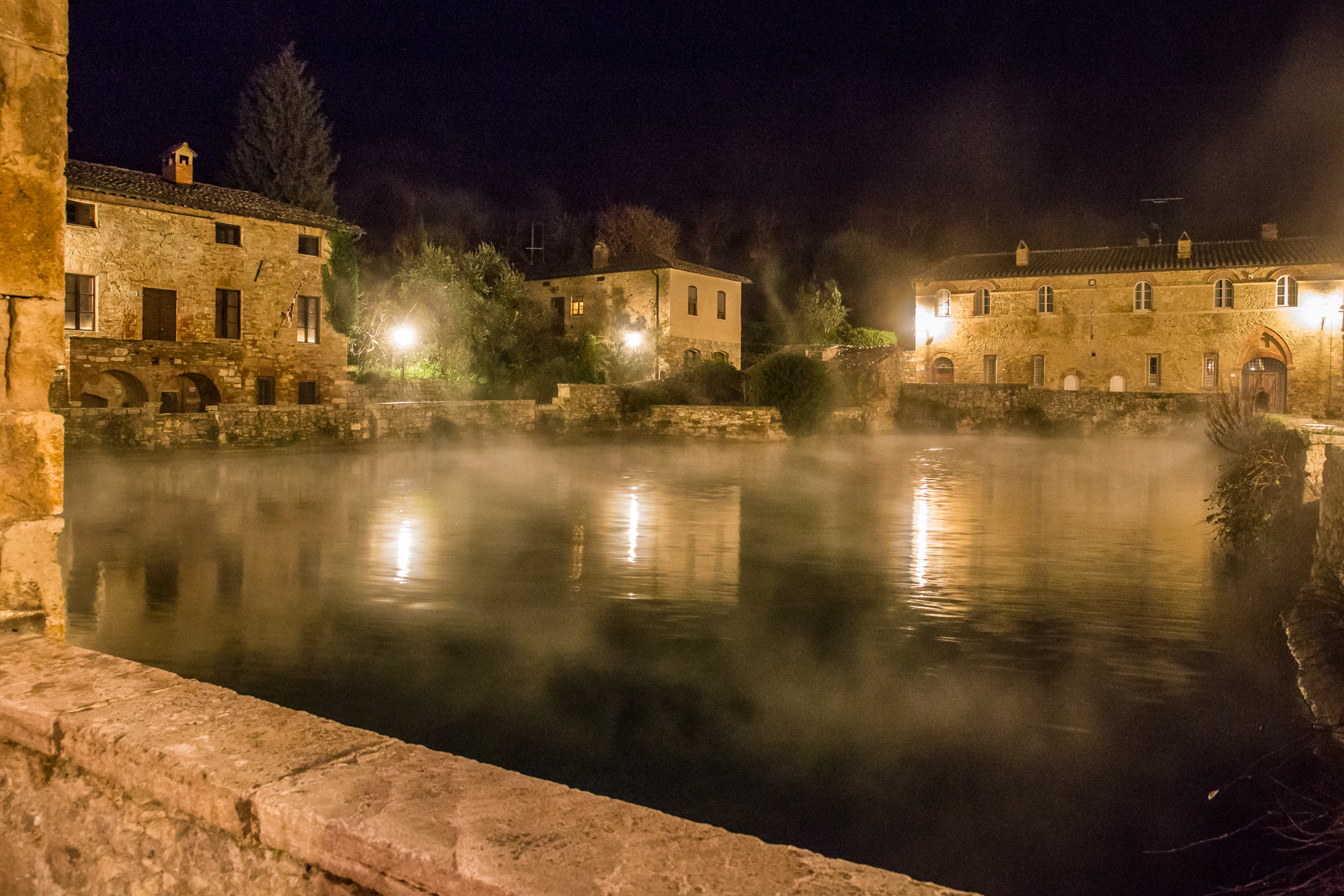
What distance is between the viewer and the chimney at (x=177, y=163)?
26625 mm

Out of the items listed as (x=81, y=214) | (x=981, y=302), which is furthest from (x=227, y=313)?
(x=981, y=302)

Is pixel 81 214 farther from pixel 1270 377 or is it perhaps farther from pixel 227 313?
pixel 1270 377

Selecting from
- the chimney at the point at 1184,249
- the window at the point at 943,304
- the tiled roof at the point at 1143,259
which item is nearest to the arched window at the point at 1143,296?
the tiled roof at the point at 1143,259

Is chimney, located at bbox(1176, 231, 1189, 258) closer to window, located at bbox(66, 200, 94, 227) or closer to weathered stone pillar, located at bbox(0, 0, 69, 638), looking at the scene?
window, located at bbox(66, 200, 94, 227)

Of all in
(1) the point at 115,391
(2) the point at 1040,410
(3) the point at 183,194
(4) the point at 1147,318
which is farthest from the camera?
(4) the point at 1147,318

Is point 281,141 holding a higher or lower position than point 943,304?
higher

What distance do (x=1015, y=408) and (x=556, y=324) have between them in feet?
59.9

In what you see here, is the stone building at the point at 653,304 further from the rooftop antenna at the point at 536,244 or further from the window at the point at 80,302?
the window at the point at 80,302

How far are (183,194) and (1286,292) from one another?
37.5 meters

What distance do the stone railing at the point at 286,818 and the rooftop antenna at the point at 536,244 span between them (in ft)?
172

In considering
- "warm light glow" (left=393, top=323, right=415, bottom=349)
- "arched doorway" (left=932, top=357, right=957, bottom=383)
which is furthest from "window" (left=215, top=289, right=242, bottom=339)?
"arched doorway" (left=932, top=357, right=957, bottom=383)

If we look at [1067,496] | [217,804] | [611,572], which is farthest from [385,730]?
[1067,496]

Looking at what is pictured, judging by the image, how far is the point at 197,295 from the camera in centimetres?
2597

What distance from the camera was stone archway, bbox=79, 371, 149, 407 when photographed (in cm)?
2541
